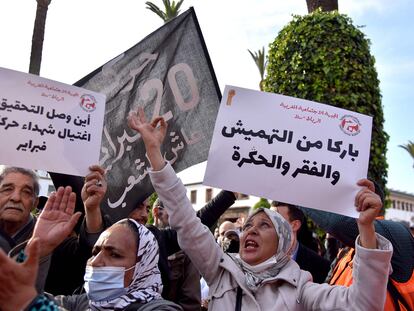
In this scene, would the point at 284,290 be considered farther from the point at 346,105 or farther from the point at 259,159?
the point at 346,105

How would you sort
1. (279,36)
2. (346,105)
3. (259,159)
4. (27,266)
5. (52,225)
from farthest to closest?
(279,36) < (346,105) < (259,159) < (52,225) < (27,266)

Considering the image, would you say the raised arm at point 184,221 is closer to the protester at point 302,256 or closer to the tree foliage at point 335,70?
the protester at point 302,256

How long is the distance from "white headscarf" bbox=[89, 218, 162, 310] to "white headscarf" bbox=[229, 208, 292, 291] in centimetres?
46

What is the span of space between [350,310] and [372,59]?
519cm

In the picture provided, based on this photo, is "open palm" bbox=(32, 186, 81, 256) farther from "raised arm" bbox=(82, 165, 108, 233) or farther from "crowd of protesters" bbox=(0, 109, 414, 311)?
"raised arm" bbox=(82, 165, 108, 233)

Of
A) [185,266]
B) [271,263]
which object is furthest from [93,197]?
[185,266]

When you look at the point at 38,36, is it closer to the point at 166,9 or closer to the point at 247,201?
the point at 166,9

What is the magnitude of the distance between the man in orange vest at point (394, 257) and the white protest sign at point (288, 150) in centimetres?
18

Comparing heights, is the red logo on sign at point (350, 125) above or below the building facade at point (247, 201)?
below

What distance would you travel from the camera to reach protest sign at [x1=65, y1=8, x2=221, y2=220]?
12.0 feet

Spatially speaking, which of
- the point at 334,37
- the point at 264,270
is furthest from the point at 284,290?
the point at 334,37

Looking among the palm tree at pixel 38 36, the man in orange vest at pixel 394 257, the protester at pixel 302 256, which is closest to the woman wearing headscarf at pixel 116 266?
the man in orange vest at pixel 394 257

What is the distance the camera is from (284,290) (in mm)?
2541

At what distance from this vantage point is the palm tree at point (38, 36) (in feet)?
38.6
